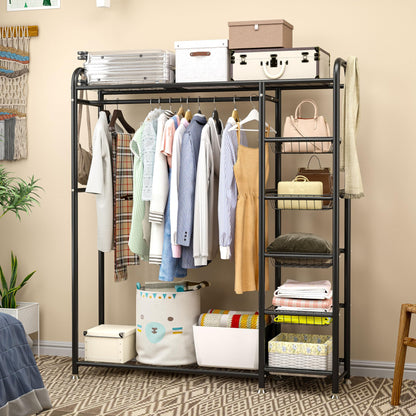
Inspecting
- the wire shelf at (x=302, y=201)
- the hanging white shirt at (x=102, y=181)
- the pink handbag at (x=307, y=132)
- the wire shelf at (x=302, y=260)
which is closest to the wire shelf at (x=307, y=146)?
the pink handbag at (x=307, y=132)

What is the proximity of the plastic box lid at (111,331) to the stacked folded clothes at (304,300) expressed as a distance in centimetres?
96

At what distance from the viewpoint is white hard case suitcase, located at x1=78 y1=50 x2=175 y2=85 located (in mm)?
4148

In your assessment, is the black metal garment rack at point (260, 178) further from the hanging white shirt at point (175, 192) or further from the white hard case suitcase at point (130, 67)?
the hanging white shirt at point (175, 192)

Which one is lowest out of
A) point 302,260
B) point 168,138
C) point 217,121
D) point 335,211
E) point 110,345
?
point 110,345

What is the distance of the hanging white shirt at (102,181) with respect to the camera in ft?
14.0

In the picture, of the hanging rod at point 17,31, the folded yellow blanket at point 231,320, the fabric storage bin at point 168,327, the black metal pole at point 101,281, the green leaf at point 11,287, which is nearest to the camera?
the folded yellow blanket at point 231,320

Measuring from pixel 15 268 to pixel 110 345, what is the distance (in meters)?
0.97

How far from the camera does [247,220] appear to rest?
4.06m

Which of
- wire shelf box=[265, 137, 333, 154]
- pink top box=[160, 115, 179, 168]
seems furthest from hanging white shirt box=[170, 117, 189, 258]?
wire shelf box=[265, 137, 333, 154]

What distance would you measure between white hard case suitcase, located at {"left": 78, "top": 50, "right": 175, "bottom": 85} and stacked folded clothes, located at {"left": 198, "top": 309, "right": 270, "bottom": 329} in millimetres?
1410

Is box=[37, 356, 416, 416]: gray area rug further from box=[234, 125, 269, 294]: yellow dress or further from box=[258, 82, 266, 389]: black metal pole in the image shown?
box=[234, 125, 269, 294]: yellow dress

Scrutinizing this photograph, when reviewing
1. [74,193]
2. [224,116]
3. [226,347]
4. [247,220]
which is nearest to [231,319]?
[226,347]

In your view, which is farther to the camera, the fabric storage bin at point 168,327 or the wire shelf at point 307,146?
the fabric storage bin at point 168,327

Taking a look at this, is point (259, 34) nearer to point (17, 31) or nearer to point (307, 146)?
point (307, 146)
